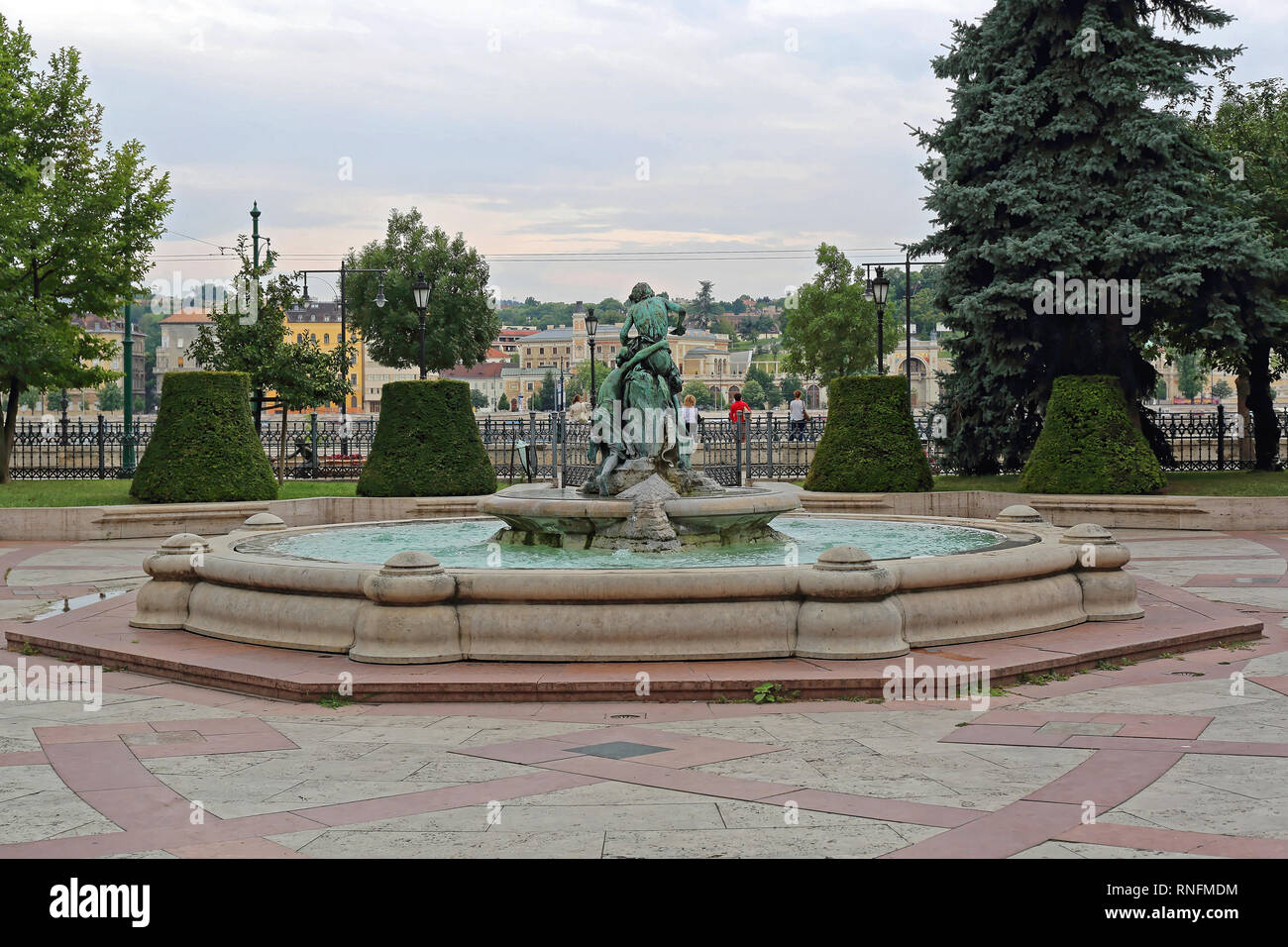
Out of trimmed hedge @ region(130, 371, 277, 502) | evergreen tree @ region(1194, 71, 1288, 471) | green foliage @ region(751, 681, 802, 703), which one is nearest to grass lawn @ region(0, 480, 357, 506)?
trimmed hedge @ region(130, 371, 277, 502)

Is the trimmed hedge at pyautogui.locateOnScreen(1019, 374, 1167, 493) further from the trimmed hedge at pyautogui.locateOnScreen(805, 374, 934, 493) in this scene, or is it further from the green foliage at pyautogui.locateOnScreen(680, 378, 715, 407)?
the green foliage at pyautogui.locateOnScreen(680, 378, 715, 407)

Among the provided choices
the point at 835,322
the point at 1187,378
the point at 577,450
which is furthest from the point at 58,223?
the point at 1187,378

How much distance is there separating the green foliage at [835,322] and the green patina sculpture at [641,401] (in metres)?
56.2

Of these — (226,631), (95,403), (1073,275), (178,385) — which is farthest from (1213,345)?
(95,403)

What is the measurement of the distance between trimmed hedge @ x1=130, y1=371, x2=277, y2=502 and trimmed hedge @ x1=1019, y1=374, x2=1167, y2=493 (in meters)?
13.1

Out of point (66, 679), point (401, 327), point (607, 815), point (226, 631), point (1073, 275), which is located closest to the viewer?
point (607, 815)

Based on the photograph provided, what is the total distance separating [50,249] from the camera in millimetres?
24375

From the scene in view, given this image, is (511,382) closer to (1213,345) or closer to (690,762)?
(1213,345)

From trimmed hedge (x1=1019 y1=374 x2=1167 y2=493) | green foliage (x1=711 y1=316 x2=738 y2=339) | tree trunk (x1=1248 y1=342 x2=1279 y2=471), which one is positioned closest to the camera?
trimmed hedge (x1=1019 y1=374 x2=1167 y2=493)

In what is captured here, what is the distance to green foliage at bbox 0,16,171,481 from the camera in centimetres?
2298

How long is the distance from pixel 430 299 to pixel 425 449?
137 feet

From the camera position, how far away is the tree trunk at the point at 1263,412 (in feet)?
82.9

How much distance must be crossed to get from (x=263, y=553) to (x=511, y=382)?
145685mm

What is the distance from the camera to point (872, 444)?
20859mm
